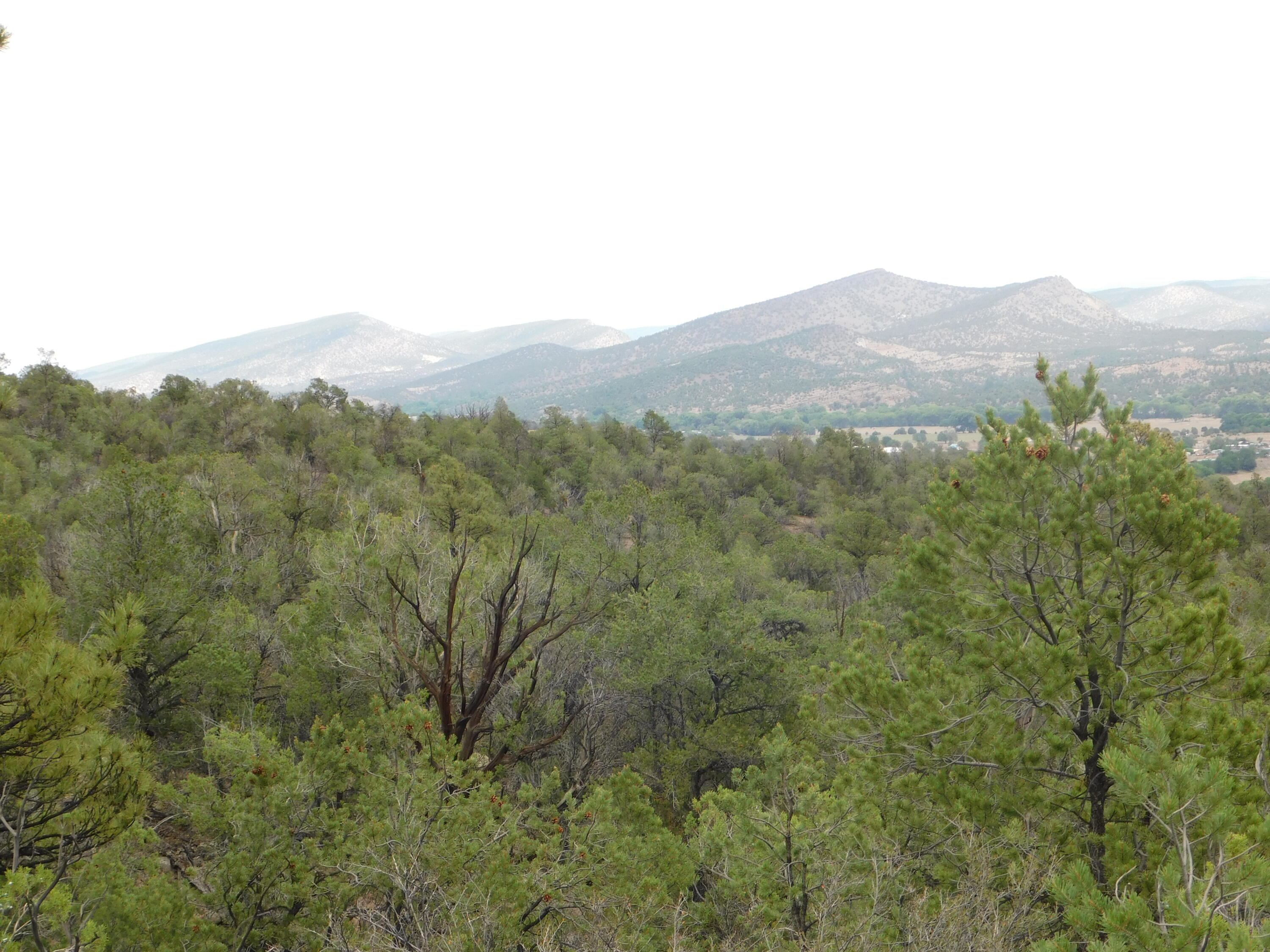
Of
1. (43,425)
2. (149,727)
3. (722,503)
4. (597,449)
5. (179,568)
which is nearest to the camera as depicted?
(149,727)

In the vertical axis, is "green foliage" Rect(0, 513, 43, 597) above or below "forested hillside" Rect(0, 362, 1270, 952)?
above

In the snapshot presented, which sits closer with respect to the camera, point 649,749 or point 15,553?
point 15,553

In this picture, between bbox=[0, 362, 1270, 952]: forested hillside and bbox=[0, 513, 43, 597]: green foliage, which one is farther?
bbox=[0, 513, 43, 597]: green foliage

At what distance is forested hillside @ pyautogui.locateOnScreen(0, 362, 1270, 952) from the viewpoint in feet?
18.4

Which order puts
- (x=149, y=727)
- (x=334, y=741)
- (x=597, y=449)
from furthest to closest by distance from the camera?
(x=597, y=449)
(x=149, y=727)
(x=334, y=741)

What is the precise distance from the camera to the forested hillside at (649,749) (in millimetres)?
5613

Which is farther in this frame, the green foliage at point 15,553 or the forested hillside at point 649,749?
the green foliage at point 15,553

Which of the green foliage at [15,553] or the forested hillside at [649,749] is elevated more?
the green foliage at [15,553]

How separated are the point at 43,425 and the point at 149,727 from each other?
3872 cm

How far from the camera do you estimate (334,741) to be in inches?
397

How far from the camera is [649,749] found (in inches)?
744

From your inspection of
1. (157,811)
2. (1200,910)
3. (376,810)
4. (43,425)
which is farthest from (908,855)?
(43,425)

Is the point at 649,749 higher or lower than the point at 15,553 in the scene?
lower

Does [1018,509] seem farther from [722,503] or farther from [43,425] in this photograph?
[43,425]
